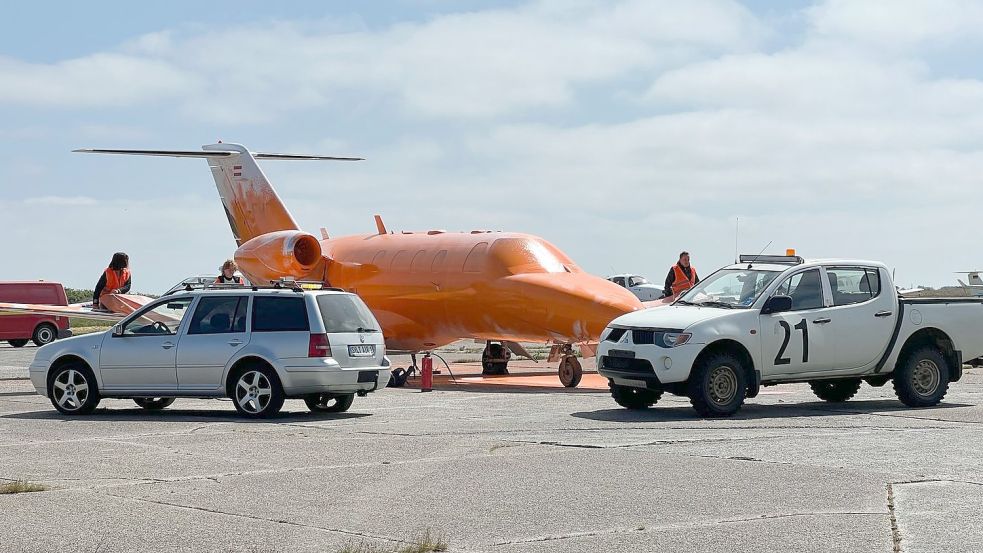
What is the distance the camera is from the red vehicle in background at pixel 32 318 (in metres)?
42.0

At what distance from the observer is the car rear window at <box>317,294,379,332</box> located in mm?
16234

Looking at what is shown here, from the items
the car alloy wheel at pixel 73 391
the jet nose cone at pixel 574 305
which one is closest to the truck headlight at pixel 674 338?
the jet nose cone at pixel 574 305

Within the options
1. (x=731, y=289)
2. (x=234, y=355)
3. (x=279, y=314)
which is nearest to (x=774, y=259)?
(x=731, y=289)

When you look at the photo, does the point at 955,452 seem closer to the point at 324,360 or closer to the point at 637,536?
the point at 637,536

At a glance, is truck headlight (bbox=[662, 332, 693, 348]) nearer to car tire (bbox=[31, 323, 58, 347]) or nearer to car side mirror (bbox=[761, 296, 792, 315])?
car side mirror (bbox=[761, 296, 792, 315])

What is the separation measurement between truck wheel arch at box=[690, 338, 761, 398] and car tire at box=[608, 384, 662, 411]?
3.78 feet

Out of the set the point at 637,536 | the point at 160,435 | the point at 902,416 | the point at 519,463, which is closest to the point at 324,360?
the point at 160,435

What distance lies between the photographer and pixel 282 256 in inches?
1094

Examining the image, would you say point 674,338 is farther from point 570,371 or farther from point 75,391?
point 75,391

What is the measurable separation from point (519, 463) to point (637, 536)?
11.0 feet

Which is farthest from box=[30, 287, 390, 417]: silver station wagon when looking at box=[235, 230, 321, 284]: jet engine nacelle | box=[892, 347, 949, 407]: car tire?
box=[235, 230, 321, 284]: jet engine nacelle

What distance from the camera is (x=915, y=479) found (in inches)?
403

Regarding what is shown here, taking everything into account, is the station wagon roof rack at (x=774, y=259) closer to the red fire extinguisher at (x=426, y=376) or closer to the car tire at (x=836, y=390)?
the car tire at (x=836, y=390)

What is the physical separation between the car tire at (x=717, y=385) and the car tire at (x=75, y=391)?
7241 mm
